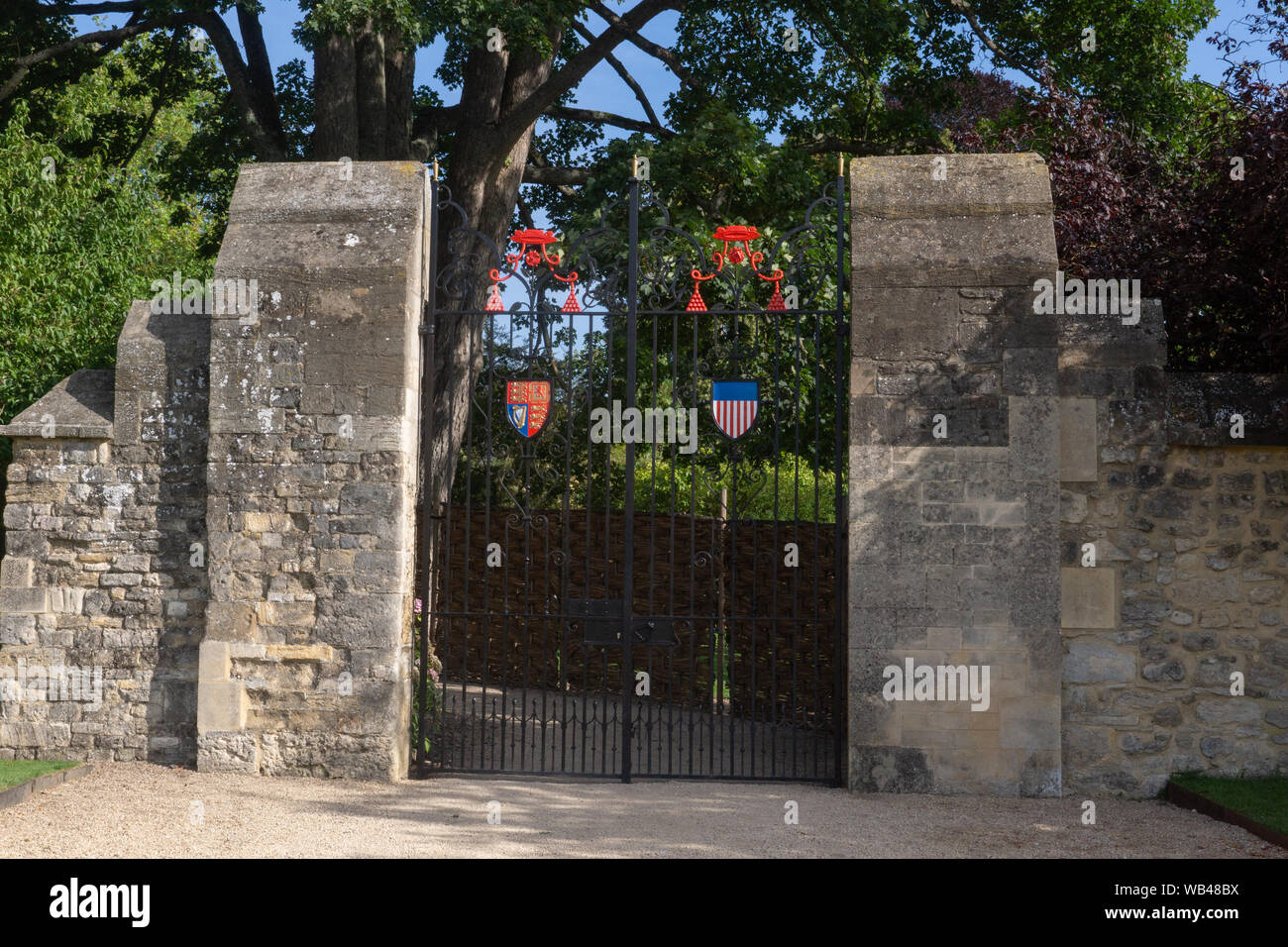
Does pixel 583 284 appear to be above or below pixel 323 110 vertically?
below

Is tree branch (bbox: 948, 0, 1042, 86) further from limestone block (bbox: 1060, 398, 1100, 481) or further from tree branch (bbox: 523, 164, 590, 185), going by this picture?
limestone block (bbox: 1060, 398, 1100, 481)

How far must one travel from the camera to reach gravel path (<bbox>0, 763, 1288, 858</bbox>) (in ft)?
15.7

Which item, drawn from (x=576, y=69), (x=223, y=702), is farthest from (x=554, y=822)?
(x=576, y=69)

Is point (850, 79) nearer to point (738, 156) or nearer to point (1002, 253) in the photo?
point (738, 156)

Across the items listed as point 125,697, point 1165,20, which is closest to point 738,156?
point 1165,20

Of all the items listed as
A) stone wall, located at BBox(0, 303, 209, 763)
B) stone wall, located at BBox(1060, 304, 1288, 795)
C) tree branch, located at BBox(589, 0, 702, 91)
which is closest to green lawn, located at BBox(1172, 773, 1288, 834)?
stone wall, located at BBox(1060, 304, 1288, 795)

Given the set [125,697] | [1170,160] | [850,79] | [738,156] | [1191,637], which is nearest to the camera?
[1191,637]

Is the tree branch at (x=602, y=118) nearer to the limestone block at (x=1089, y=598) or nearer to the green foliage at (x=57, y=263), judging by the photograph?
the green foliage at (x=57, y=263)

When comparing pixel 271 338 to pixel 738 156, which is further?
pixel 738 156

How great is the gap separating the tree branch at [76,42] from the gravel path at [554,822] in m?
7.18

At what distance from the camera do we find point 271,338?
19.8ft

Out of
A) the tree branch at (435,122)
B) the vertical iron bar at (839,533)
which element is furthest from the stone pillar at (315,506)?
the tree branch at (435,122)

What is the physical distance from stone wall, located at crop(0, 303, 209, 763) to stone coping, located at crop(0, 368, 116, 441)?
10 millimetres

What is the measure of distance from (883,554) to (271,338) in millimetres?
3534
